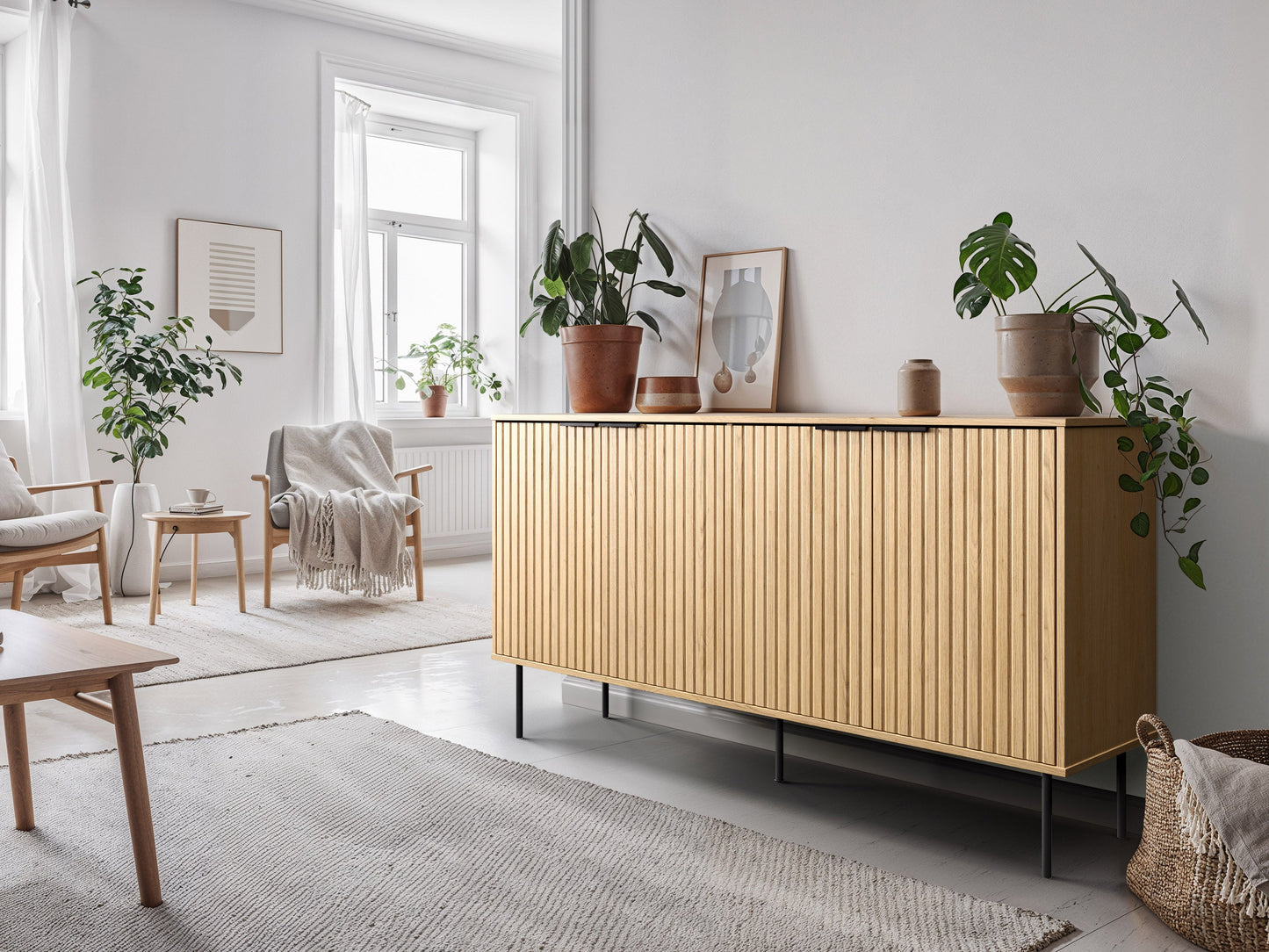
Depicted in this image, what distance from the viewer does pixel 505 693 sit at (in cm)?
354

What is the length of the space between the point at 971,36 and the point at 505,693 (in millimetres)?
2273

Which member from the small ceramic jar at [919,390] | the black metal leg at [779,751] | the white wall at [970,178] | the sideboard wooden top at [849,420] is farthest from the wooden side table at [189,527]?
the small ceramic jar at [919,390]

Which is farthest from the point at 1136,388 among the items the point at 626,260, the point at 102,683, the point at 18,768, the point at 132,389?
the point at 132,389

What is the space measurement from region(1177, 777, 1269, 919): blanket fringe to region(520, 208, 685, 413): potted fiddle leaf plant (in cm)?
164

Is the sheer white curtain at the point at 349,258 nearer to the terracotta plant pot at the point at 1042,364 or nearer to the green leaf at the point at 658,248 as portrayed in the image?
the green leaf at the point at 658,248

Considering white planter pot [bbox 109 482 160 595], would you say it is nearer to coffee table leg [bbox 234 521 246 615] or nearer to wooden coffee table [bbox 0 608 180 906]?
coffee table leg [bbox 234 521 246 615]

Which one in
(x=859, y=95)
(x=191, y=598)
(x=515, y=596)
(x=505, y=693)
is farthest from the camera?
(x=191, y=598)

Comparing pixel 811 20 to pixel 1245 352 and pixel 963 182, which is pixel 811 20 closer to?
pixel 963 182

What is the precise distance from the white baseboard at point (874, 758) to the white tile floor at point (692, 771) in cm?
4

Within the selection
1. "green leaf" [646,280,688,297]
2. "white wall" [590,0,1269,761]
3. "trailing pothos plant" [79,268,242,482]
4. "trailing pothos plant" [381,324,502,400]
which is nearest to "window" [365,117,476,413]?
"trailing pothos plant" [381,324,502,400]

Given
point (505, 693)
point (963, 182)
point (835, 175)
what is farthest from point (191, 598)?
point (963, 182)

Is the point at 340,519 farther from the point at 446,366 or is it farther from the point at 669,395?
the point at 669,395

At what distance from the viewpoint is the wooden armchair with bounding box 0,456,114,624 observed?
3.96m

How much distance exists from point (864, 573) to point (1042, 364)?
0.54m
